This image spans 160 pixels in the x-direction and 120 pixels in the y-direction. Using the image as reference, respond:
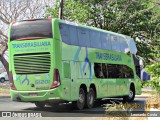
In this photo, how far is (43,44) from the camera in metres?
17.4

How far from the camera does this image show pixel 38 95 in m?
17.4

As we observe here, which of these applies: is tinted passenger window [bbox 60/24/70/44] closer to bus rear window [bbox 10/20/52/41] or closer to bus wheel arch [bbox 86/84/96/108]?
bus rear window [bbox 10/20/52/41]

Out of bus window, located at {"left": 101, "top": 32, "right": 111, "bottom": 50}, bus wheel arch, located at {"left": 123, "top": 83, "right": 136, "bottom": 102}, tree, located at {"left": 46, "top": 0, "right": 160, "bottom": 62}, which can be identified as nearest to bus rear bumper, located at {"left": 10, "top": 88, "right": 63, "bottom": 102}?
bus window, located at {"left": 101, "top": 32, "right": 111, "bottom": 50}

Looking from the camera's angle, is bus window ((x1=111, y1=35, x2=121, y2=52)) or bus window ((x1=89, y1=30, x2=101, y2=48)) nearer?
bus window ((x1=89, y1=30, x2=101, y2=48))

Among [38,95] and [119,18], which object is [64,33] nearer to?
[38,95]

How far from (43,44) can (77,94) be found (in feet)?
8.81

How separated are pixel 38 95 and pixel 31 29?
8.80ft

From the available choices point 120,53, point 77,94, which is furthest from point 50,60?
point 120,53

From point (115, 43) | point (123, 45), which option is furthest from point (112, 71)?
point (123, 45)

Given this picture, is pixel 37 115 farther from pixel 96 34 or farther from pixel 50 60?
pixel 96 34

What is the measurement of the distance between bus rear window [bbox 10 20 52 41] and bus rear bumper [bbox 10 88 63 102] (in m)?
2.21

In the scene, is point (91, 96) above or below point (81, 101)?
above

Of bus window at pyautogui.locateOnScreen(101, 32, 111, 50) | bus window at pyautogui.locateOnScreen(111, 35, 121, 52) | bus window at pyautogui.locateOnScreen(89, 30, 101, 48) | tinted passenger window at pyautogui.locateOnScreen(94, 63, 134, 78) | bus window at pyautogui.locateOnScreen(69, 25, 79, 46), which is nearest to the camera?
bus window at pyautogui.locateOnScreen(69, 25, 79, 46)

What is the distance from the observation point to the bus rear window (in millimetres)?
17453
